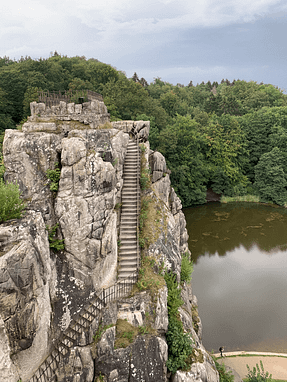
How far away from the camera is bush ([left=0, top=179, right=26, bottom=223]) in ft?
31.1

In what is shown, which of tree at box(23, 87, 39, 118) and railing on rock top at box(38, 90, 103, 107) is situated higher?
tree at box(23, 87, 39, 118)

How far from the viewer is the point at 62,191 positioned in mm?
11633

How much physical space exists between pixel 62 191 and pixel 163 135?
31.0 meters

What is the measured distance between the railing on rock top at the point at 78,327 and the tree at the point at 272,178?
4072cm

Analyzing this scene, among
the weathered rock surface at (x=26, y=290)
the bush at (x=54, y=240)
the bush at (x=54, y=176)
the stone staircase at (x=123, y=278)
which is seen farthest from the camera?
Result: the bush at (x=54, y=176)

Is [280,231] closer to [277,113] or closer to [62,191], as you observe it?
[277,113]

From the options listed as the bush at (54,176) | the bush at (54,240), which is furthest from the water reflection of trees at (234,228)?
the bush at (54,176)

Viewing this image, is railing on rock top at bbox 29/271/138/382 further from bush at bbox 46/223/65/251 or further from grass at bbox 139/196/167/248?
bush at bbox 46/223/65/251

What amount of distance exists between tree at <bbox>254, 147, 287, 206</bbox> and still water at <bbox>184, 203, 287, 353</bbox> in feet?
12.0

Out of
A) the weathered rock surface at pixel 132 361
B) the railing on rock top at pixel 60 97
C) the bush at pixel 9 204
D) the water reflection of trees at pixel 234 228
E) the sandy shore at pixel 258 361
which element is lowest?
the sandy shore at pixel 258 361

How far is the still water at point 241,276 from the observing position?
19.7 m

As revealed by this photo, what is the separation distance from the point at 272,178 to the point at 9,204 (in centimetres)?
4640

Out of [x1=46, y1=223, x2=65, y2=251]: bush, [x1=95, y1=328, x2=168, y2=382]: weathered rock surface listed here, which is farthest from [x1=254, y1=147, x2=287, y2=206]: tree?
[x1=46, y1=223, x2=65, y2=251]: bush

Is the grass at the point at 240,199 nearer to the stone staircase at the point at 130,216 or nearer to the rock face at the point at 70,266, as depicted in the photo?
the stone staircase at the point at 130,216
